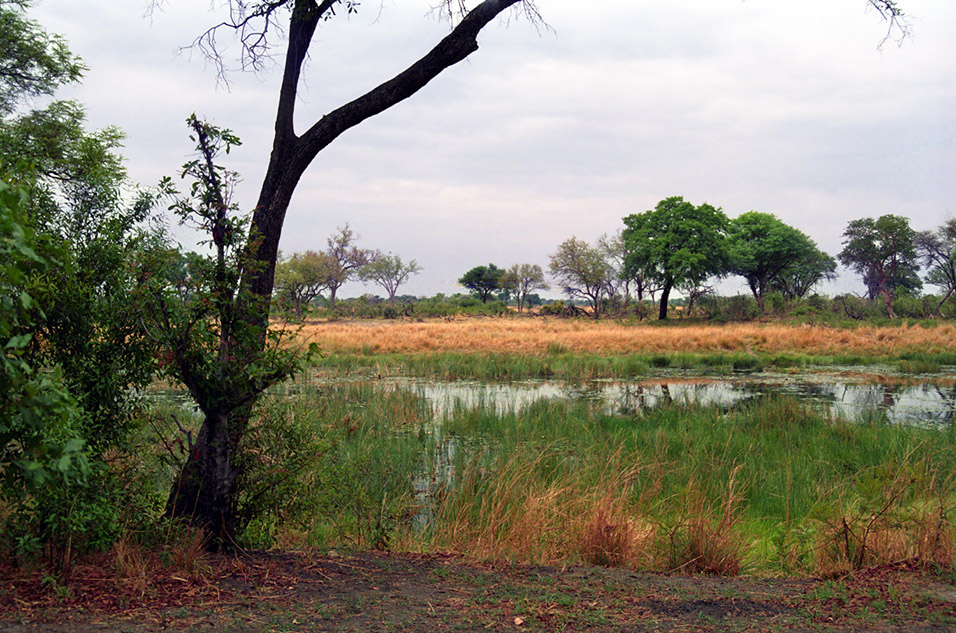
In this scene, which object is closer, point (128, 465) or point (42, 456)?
point (42, 456)

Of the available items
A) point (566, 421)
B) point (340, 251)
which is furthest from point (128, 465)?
point (340, 251)

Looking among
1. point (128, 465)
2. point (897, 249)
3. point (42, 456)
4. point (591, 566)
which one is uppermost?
point (897, 249)

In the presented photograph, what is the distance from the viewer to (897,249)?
2021 inches

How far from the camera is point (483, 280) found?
86.9 meters

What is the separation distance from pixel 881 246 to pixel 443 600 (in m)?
58.0

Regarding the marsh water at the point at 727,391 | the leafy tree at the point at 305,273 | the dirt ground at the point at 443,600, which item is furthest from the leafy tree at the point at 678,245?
the dirt ground at the point at 443,600

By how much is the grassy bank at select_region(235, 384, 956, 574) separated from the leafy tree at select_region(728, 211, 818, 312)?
4490 centimetres

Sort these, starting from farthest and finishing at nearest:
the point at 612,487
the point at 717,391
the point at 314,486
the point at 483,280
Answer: the point at 483,280 < the point at 717,391 < the point at 612,487 < the point at 314,486

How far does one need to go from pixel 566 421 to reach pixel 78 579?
8.53 m

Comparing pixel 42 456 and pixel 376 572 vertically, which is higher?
pixel 42 456

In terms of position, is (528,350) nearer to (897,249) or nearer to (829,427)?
(829,427)

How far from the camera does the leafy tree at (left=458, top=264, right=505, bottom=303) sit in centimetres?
8681

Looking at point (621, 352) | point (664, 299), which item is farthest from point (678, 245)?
point (621, 352)

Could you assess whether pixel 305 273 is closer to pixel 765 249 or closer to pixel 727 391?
pixel 765 249
